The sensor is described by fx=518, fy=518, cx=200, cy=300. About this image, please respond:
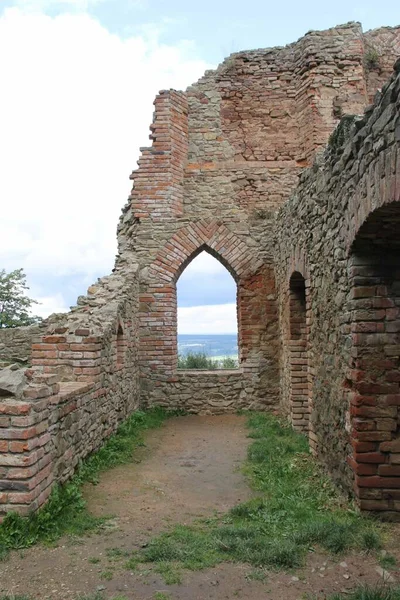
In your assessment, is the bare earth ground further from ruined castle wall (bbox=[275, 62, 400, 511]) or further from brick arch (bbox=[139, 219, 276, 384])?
brick arch (bbox=[139, 219, 276, 384])

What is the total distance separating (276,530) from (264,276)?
652cm

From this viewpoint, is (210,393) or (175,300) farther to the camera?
(175,300)

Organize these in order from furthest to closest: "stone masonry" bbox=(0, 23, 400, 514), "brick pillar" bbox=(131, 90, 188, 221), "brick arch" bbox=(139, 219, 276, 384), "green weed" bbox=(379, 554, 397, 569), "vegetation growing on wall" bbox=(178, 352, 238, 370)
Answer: "vegetation growing on wall" bbox=(178, 352, 238, 370), "brick pillar" bbox=(131, 90, 188, 221), "brick arch" bbox=(139, 219, 276, 384), "stone masonry" bbox=(0, 23, 400, 514), "green weed" bbox=(379, 554, 397, 569)

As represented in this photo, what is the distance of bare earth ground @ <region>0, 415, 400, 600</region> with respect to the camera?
10.3 ft

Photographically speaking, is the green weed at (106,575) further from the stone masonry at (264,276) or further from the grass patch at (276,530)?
the stone masonry at (264,276)

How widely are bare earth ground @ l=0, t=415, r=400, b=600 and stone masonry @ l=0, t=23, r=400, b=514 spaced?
54 centimetres

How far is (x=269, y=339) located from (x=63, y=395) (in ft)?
18.6

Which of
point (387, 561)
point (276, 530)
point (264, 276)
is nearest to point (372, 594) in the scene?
point (387, 561)

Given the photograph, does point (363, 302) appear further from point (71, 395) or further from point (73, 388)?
point (73, 388)

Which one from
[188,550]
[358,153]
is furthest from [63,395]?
[358,153]

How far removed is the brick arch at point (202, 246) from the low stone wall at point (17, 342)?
3.17 metres

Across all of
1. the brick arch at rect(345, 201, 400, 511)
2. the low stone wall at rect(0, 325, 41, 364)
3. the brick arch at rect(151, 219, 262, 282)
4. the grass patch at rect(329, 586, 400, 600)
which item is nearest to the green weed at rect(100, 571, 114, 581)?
the grass patch at rect(329, 586, 400, 600)

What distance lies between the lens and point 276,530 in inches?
156

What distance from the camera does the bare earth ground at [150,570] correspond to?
315 cm
